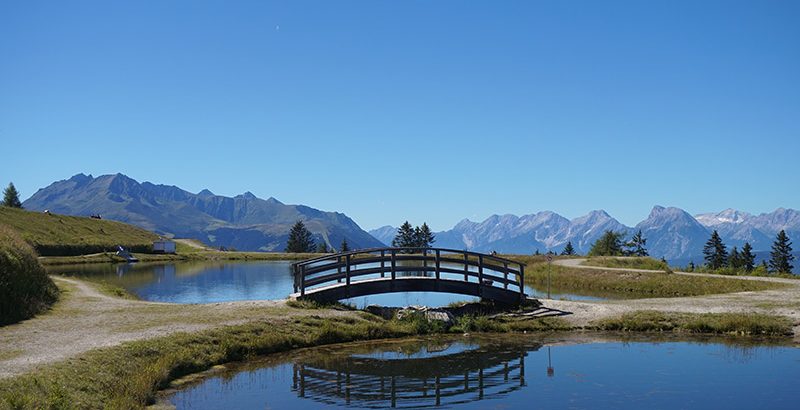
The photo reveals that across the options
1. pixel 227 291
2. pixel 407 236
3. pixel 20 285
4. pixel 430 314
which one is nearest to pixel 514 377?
pixel 430 314

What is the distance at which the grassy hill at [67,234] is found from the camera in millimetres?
89875

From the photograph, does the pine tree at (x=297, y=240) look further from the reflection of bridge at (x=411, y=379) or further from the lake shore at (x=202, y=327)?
the reflection of bridge at (x=411, y=379)

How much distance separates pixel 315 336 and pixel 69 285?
75.1 feet

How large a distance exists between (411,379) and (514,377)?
132 inches

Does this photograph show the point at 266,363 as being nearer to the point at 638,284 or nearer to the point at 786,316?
the point at 786,316

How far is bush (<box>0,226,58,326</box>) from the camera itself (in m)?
24.8

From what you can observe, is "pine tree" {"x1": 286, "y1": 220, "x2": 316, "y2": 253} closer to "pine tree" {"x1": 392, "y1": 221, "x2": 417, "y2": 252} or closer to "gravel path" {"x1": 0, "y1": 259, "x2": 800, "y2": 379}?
"pine tree" {"x1": 392, "y1": 221, "x2": 417, "y2": 252}

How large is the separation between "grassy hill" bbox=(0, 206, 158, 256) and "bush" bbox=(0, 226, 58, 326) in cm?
5551

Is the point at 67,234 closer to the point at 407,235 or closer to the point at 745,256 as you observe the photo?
the point at 407,235

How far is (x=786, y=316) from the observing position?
94.9 feet

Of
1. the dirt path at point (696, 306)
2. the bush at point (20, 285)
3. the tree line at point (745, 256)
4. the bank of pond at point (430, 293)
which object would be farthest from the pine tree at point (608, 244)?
the bush at point (20, 285)

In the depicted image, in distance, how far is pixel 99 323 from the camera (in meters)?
24.4

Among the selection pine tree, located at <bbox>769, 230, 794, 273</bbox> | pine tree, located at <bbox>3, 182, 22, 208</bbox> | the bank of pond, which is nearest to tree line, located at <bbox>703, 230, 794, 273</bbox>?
pine tree, located at <bbox>769, 230, 794, 273</bbox>

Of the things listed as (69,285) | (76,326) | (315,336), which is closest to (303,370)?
(315,336)
